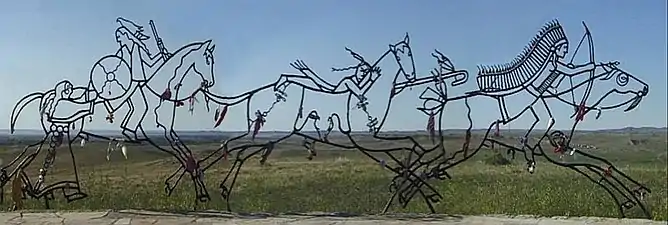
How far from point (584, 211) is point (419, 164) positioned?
178 cm

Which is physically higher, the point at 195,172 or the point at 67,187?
the point at 195,172

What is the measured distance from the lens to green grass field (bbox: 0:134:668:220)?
7.64 metres

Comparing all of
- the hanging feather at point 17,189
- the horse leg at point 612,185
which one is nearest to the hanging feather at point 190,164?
the hanging feather at point 17,189

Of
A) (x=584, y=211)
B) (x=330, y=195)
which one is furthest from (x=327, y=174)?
(x=584, y=211)

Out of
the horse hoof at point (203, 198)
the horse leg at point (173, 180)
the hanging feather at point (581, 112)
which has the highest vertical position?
the hanging feather at point (581, 112)

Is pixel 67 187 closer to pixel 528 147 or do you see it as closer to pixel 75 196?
pixel 75 196

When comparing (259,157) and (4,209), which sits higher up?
(259,157)

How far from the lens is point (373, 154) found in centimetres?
732

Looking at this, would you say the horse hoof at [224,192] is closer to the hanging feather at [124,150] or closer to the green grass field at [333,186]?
the green grass field at [333,186]

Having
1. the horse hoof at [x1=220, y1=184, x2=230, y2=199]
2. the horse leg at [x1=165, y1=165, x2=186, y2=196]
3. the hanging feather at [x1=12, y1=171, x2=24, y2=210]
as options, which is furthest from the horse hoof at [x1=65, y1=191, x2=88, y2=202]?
the horse hoof at [x1=220, y1=184, x2=230, y2=199]

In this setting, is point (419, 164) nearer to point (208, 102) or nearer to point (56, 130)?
point (208, 102)

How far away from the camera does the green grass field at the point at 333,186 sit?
7.64m

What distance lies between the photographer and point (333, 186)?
979 centimetres

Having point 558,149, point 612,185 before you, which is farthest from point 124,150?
point 612,185
